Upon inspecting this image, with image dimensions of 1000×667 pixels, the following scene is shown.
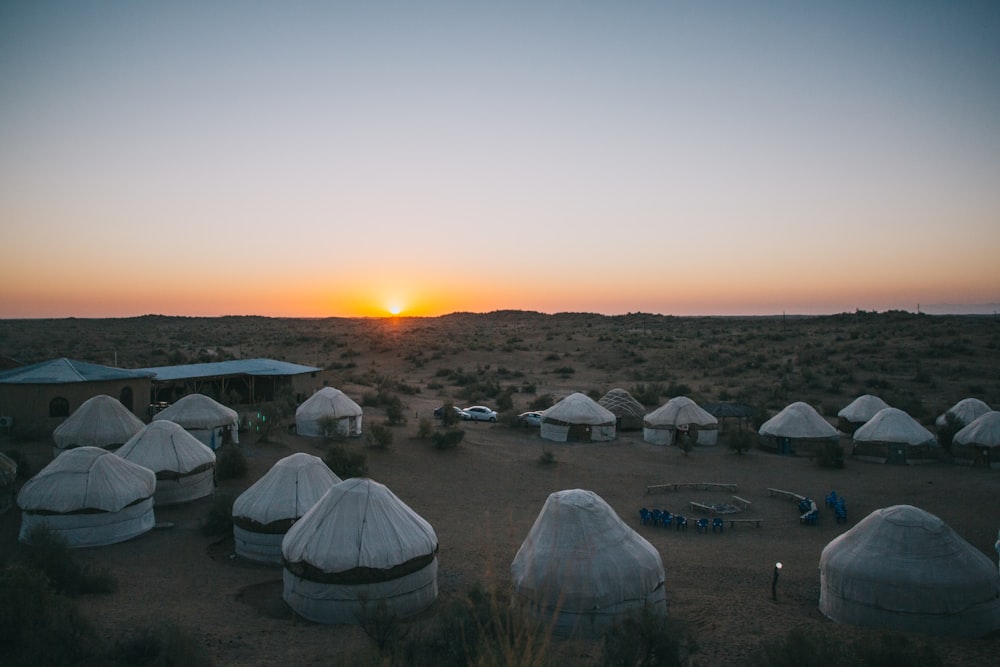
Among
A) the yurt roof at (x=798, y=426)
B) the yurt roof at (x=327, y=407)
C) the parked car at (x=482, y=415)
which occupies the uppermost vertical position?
the yurt roof at (x=327, y=407)

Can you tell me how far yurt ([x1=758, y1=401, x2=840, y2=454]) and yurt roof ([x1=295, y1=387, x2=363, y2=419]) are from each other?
60.0 ft

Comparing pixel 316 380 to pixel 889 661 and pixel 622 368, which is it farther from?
pixel 889 661

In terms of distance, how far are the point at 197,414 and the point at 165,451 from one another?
5.92 metres

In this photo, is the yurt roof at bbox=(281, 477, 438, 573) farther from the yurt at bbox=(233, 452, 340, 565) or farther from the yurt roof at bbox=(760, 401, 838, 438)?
the yurt roof at bbox=(760, 401, 838, 438)

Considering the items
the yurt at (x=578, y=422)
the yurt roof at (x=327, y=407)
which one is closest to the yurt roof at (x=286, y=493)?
the yurt roof at (x=327, y=407)

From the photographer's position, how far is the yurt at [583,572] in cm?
1206

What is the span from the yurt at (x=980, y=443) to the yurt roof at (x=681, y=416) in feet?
30.6

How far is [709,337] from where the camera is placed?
74312 millimetres

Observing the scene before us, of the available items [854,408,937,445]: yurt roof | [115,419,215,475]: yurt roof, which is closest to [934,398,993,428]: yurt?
[854,408,937,445]: yurt roof

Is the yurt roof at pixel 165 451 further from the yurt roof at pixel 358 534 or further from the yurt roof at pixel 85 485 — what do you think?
the yurt roof at pixel 358 534

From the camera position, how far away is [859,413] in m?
31.7

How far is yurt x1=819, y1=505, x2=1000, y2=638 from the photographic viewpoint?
12.0 meters

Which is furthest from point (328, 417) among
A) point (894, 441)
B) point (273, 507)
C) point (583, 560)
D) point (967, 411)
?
point (967, 411)

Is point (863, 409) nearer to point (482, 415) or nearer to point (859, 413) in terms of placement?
point (859, 413)
